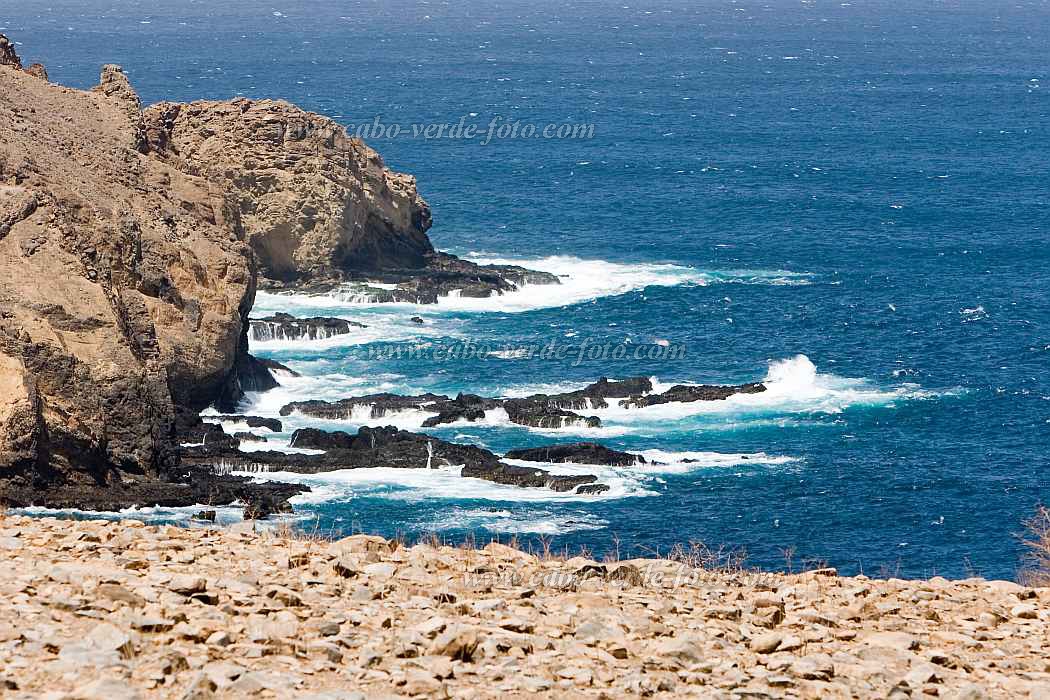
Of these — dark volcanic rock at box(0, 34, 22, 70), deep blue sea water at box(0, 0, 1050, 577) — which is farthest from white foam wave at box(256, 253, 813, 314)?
dark volcanic rock at box(0, 34, 22, 70)

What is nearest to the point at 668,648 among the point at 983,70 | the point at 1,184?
the point at 1,184

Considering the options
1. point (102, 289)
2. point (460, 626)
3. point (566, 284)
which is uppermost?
point (460, 626)

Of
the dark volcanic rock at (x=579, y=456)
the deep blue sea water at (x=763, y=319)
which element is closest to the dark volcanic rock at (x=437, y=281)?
the deep blue sea water at (x=763, y=319)

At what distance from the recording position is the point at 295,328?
70812mm

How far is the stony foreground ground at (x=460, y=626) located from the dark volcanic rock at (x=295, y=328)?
49.6 meters

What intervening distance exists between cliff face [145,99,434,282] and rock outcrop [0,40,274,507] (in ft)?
44.5

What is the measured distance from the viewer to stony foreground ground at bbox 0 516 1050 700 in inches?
600

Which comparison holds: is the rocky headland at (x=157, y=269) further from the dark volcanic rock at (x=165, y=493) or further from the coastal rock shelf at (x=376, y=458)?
the coastal rock shelf at (x=376, y=458)

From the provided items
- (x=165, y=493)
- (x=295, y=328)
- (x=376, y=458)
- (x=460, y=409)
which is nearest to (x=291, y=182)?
(x=295, y=328)

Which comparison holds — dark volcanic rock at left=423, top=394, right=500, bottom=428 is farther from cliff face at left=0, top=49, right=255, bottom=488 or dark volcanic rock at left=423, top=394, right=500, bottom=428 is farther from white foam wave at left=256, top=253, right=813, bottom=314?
white foam wave at left=256, top=253, right=813, bottom=314

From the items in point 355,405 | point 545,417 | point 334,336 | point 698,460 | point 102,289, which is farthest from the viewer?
point 334,336

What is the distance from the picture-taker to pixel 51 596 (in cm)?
1686

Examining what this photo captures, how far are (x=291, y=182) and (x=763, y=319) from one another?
23.7 metres

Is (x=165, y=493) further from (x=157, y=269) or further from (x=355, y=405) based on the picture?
(x=355, y=405)
